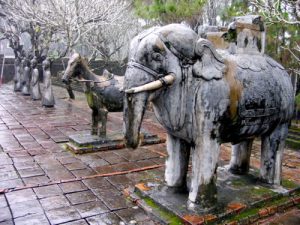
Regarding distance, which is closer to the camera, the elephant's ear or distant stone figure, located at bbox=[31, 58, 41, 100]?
the elephant's ear

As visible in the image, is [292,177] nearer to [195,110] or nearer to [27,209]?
[195,110]

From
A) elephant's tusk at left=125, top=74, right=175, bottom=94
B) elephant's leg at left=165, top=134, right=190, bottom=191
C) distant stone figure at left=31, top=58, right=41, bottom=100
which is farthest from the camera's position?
distant stone figure at left=31, top=58, right=41, bottom=100

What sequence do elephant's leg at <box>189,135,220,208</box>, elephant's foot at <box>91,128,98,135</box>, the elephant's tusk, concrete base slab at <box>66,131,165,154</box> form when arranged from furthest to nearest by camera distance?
1. elephant's foot at <box>91,128,98,135</box>
2. concrete base slab at <box>66,131,165,154</box>
3. elephant's leg at <box>189,135,220,208</box>
4. the elephant's tusk

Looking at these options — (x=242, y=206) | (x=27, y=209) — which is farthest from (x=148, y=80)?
(x=27, y=209)

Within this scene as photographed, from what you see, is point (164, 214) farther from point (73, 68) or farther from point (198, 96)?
point (73, 68)

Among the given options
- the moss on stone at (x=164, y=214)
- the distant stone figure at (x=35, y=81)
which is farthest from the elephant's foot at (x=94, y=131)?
the distant stone figure at (x=35, y=81)

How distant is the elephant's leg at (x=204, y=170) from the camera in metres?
3.47

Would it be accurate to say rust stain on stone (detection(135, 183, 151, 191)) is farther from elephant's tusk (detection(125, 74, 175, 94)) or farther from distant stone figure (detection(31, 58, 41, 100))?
distant stone figure (detection(31, 58, 41, 100))

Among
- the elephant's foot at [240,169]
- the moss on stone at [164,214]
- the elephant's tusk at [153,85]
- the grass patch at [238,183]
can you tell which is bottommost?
the moss on stone at [164,214]

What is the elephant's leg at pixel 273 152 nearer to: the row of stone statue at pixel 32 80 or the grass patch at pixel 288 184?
the grass patch at pixel 288 184

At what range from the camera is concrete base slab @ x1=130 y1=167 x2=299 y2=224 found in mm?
3553

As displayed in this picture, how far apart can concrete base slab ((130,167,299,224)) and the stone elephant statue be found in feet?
0.46

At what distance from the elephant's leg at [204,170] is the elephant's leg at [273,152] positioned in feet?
3.06

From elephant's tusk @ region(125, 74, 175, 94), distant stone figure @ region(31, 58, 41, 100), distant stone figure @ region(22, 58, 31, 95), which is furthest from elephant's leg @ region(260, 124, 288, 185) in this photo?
distant stone figure @ region(22, 58, 31, 95)
